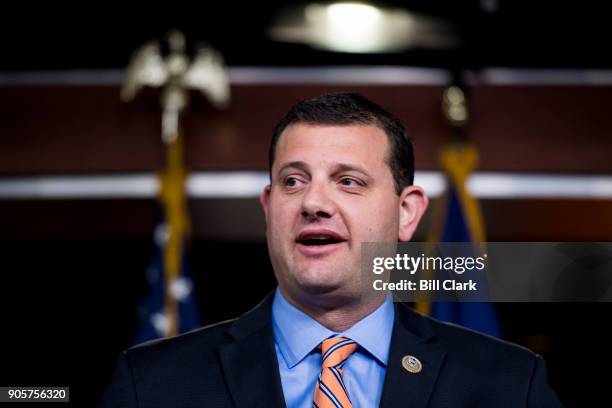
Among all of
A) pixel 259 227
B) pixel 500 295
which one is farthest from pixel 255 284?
pixel 500 295

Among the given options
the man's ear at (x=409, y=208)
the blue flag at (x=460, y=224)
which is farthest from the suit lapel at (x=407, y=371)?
the blue flag at (x=460, y=224)

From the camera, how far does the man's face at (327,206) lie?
0.94 meters

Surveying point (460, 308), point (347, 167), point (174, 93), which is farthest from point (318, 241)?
point (174, 93)

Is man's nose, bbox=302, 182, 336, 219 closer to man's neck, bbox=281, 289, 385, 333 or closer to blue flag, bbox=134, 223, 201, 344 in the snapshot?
man's neck, bbox=281, 289, 385, 333

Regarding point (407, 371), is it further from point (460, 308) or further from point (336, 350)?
point (460, 308)

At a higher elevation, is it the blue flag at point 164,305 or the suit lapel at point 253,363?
the blue flag at point 164,305

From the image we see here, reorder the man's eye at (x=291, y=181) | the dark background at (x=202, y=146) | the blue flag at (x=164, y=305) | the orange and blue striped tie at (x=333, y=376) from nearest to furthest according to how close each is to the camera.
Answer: the orange and blue striped tie at (x=333, y=376) < the man's eye at (x=291, y=181) < the blue flag at (x=164, y=305) < the dark background at (x=202, y=146)

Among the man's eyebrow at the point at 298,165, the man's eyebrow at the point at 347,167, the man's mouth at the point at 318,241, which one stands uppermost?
the man's eyebrow at the point at 298,165

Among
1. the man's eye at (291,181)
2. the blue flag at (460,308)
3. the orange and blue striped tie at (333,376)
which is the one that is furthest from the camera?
the blue flag at (460,308)

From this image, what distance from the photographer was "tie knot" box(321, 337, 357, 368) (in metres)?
0.94

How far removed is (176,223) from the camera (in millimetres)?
1901

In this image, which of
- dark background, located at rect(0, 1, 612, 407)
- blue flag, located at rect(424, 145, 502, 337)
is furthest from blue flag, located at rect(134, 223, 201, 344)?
blue flag, located at rect(424, 145, 502, 337)

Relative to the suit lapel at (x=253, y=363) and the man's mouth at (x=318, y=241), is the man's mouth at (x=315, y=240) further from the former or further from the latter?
the suit lapel at (x=253, y=363)

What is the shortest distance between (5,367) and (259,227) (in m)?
0.77
